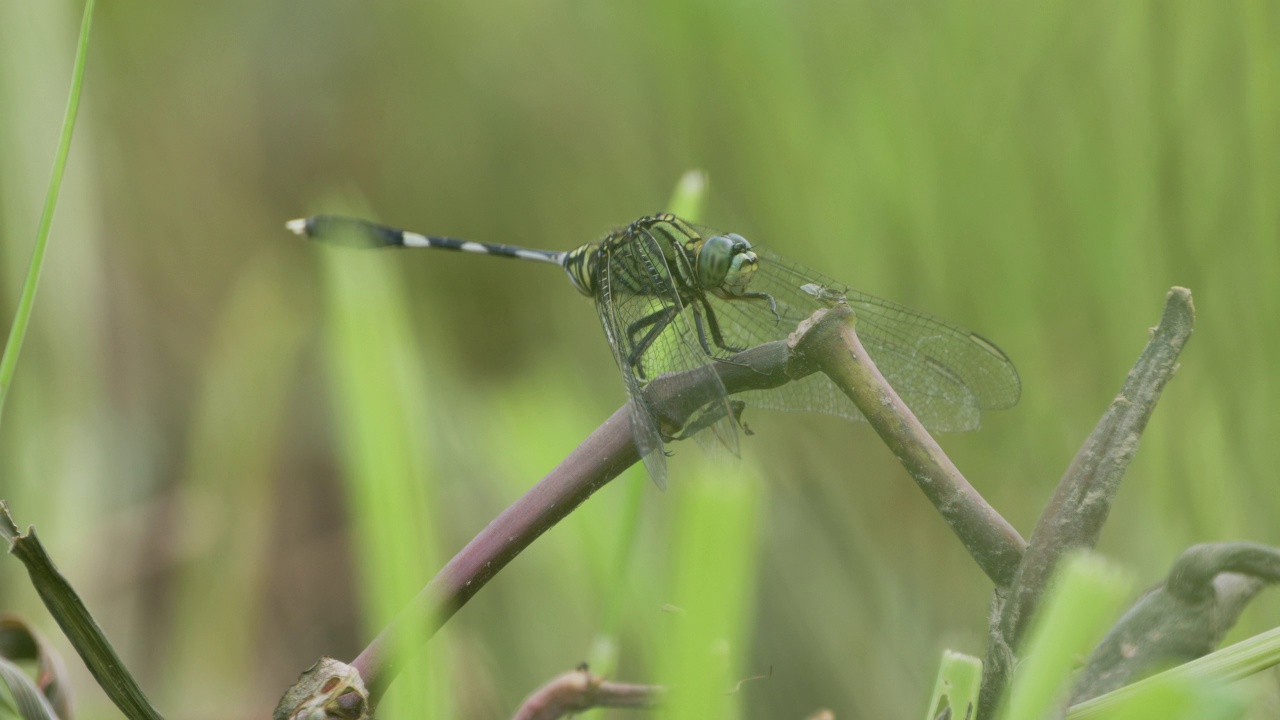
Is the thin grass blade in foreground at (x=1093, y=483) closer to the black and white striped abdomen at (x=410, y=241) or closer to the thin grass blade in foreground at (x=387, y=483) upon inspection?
the thin grass blade in foreground at (x=387, y=483)

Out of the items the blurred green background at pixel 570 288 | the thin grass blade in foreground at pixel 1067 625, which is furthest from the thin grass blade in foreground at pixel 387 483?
the thin grass blade in foreground at pixel 1067 625

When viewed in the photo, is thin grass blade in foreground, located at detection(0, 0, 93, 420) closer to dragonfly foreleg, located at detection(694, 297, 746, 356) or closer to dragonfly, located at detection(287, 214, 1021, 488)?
dragonfly, located at detection(287, 214, 1021, 488)

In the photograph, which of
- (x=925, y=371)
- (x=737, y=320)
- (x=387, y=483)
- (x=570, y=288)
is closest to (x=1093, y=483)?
(x=387, y=483)

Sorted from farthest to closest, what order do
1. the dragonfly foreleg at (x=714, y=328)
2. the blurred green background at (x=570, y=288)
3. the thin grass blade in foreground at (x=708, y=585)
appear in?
the dragonfly foreleg at (x=714, y=328) < the blurred green background at (x=570, y=288) < the thin grass blade in foreground at (x=708, y=585)

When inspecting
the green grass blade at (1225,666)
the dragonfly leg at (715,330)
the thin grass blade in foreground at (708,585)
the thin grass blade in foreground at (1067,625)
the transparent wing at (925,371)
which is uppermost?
the dragonfly leg at (715,330)

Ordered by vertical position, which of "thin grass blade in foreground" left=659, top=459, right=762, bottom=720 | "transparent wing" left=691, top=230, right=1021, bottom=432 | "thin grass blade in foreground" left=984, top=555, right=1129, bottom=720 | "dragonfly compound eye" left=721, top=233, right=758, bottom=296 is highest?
"dragonfly compound eye" left=721, top=233, right=758, bottom=296

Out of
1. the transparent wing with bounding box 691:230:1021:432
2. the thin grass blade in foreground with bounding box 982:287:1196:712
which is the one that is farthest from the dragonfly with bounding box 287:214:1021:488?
the thin grass blade in foreground with bounding box 982:287:1196:712

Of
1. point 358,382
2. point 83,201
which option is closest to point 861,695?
point 358,382

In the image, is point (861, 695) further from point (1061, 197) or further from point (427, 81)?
point (427, 81)
